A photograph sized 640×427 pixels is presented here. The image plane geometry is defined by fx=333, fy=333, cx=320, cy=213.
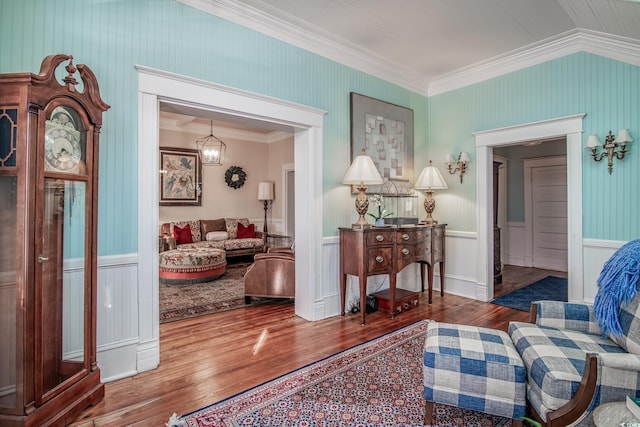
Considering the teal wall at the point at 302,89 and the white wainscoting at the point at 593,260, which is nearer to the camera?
the teal wall at the point at 302,89

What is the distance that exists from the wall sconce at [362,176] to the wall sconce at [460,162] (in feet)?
5.03

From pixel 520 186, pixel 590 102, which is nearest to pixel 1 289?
pixel 590 102

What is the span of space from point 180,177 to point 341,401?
5.91 m

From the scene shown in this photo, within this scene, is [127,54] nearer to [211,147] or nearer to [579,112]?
[579,112]

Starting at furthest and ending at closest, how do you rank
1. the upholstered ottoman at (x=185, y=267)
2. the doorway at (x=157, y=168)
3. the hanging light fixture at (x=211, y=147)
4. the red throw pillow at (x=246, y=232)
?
the red throw pillow at (x=246, y=232) → the hanging light fixture at (x=211, y=147) → the upholstered ottoman at (x=185, y=267) → the doorway at (x=157, y=168)

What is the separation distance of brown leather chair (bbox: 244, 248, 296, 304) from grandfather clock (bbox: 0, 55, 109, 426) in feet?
6.74

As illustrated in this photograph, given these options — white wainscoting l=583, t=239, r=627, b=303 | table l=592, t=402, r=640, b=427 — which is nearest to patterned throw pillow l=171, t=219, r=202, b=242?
white wainscoting l=583, t=239, r=627, b=303

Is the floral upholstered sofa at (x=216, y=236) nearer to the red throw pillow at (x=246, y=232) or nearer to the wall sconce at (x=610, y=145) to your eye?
the red throw pillow at (x=246, y=232)

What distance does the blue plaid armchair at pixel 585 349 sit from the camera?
1388 millimetres

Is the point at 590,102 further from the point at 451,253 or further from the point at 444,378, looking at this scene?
the point at 444,378

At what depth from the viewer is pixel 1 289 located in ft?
5.29

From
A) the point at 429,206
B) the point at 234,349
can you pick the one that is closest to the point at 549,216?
the point at 429,206

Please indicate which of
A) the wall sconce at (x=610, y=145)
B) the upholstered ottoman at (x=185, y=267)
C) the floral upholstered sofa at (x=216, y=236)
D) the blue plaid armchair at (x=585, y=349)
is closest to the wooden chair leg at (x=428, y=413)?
the blue plaid armchair at (x=585, y=349)

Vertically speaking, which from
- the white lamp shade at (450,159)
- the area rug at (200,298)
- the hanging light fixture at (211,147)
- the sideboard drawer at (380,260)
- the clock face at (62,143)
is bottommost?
the area rug at (200,298)
